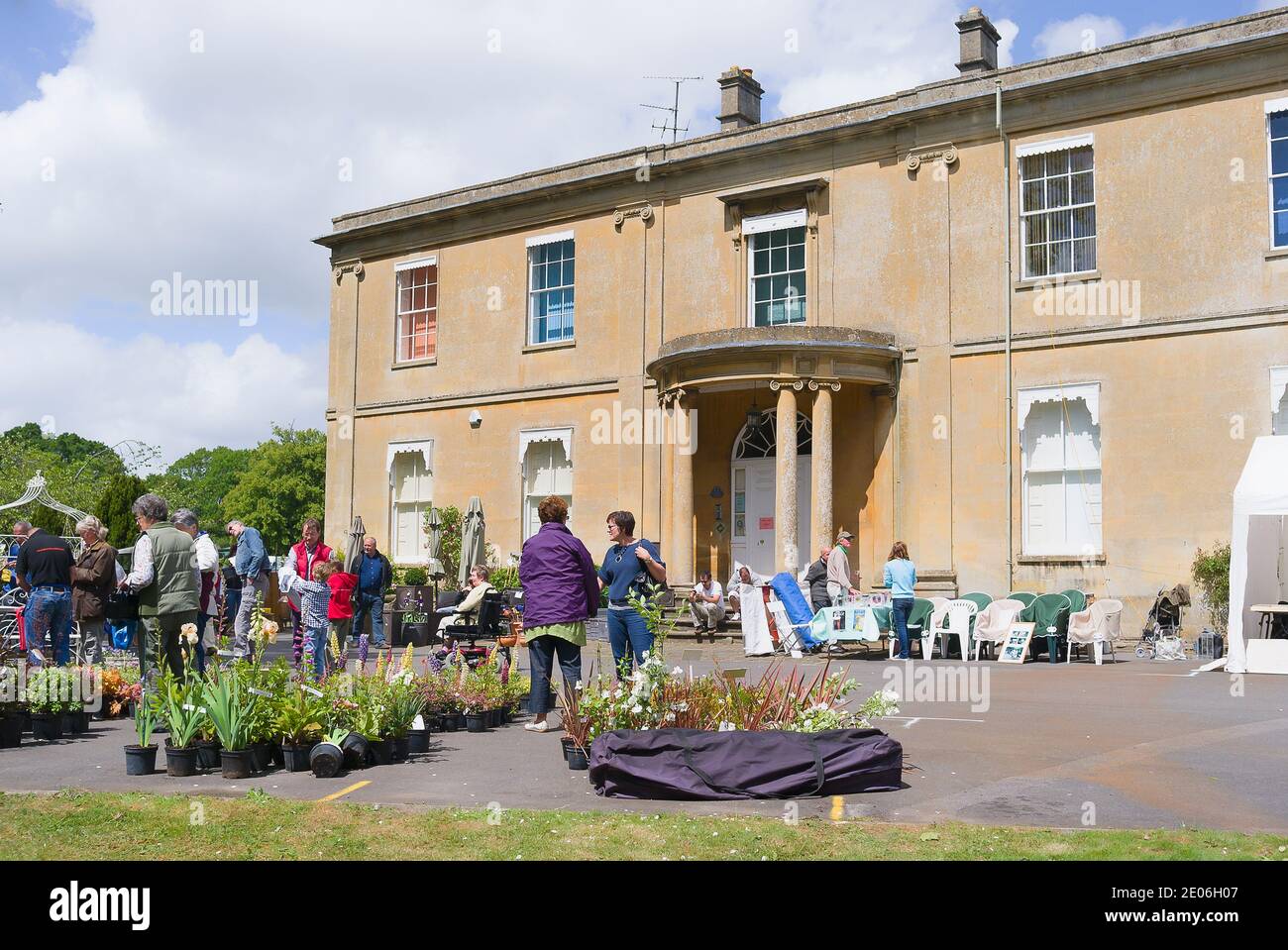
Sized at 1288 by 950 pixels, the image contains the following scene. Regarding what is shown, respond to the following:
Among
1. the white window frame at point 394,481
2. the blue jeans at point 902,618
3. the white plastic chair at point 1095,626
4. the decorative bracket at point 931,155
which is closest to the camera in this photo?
the white plastic chair at point 1095,626

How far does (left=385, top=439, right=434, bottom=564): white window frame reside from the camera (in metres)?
26.2

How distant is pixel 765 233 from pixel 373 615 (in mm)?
9799

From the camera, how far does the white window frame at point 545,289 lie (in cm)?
2439

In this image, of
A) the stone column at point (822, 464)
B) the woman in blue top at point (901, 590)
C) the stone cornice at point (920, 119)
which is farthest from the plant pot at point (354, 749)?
the stone cornice at point (920, 119)

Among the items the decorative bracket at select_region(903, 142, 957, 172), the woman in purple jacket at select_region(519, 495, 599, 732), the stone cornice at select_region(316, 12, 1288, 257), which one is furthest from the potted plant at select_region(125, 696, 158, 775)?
the stone cornice at select_region(316, 12, 1288, 257)

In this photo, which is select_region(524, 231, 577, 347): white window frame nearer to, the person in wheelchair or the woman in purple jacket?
the person in wheelchair

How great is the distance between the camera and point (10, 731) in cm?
904

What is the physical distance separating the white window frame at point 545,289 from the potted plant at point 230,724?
55.1ft

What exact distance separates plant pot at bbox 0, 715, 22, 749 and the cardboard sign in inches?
471

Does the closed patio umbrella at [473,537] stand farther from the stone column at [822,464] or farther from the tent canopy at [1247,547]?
the tent canopy at [1247,547]

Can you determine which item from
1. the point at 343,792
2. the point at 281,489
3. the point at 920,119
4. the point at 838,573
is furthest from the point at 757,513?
the point at 281,489

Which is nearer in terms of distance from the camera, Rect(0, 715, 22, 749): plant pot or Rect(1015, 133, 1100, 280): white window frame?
Rect(0, 715, 22, 749): plant pot

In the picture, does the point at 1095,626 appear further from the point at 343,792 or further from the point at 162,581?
the point at 343,792
